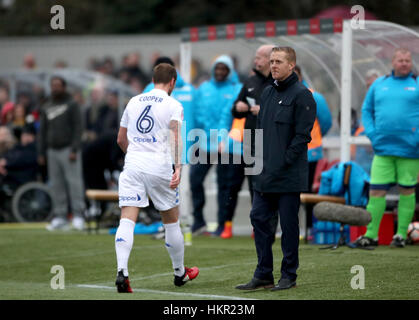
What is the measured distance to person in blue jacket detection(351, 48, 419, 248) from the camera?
12.3 metres

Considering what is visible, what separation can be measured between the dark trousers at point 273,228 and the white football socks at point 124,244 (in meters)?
1.15

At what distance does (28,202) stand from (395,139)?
311 inches

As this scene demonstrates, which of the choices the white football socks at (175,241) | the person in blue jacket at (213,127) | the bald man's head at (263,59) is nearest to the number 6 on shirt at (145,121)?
the white football socks at (175,241)

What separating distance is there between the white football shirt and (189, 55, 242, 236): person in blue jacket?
506cm

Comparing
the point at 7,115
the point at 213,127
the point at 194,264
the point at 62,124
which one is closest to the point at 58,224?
the point at 62,124

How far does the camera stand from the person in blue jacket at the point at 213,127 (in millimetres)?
14594

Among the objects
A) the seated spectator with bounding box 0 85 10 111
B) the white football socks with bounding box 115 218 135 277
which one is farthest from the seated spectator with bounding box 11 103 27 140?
the white football socks with bounding box 115 218 135 277

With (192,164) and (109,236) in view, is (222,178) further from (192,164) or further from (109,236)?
(109,236)

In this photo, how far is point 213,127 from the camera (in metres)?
14.8

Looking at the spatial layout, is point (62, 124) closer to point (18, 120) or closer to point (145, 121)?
point (18, 120)

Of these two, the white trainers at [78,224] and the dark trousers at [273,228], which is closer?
the dark trousers at [273,228]

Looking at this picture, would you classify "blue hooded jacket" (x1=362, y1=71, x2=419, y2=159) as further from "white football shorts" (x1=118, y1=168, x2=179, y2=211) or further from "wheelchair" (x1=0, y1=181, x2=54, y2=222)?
"wheelchair" (x1=0, y1=181, x2=54, y2=222)

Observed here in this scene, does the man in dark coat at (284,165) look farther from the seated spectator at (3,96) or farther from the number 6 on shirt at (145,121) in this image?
the seated spectator at (3,96)
